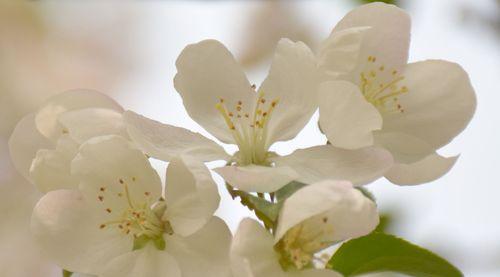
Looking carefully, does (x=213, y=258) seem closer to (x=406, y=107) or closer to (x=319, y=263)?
(x=319, y=263)

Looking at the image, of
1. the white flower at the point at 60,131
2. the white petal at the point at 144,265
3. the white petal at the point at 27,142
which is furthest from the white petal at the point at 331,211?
the white petal at the point at 27,142

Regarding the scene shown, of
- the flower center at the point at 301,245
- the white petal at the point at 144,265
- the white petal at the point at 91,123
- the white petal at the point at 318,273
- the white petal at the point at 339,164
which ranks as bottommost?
the white petal at the point at 144,265

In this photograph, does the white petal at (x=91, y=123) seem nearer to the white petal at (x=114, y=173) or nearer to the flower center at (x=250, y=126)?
the white petal at (x=114, y=173)

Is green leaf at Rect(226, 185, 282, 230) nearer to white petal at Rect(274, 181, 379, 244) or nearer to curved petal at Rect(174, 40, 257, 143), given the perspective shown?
white petal at Rect(274, 181, 379, 244)

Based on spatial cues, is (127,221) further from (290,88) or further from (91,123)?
(290,88)

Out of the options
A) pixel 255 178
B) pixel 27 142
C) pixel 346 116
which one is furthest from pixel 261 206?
pixel 27 142

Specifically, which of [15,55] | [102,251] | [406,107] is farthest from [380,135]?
[15,55]
